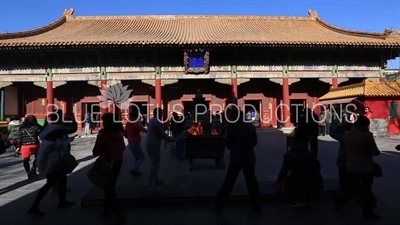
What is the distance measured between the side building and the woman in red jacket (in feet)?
40.2

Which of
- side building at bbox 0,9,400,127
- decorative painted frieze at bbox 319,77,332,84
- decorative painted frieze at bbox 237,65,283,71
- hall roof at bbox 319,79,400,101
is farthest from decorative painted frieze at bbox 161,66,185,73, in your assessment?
hall roof at bbox 319,79,400,101

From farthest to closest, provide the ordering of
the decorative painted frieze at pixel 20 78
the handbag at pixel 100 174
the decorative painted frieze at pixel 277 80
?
the decorative painted frieze at pixel 277 80, the decorative painted frieze at pixel 20 78, the handbag at pixel 100 174

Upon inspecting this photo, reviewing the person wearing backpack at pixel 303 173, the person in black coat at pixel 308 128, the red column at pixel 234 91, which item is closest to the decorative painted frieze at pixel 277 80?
the red column at pixel 234 91

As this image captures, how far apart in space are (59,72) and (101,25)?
15.4 ft

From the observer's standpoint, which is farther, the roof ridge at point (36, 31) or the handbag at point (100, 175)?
the roof ridge at point (36, 31)

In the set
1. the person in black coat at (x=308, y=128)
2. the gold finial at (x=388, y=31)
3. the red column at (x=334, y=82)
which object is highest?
the gold finial at (x=388, y=31)

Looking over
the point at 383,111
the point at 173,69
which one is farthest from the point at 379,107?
the point at 173,69

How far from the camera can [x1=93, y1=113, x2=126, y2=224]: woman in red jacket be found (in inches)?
156

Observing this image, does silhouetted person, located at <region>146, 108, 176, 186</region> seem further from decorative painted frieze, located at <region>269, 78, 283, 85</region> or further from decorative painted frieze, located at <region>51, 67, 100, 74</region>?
decorative painted frieze, located at <region>269, 78, 283, 85</region>

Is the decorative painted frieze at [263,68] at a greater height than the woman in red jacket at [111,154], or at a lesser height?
greater

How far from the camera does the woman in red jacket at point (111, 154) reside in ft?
13.0

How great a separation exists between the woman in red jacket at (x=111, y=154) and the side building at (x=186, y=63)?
40.2ft

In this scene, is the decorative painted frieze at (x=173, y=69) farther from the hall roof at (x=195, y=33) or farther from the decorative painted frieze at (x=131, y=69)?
the hall roof at (x=195, y=33)

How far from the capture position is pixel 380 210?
4395mm
